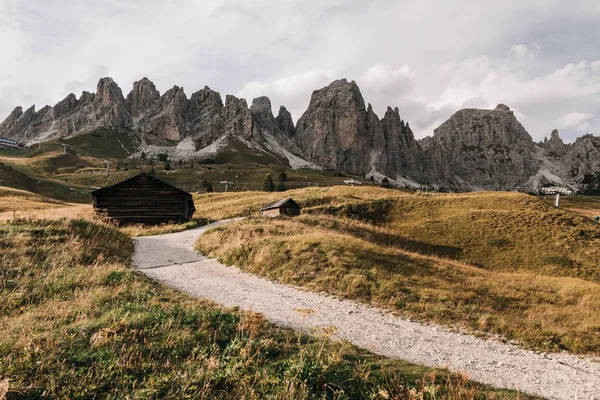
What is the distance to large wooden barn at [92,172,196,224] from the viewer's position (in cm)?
3753

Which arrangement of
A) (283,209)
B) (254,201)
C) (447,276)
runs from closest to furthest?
(447,276), (283,209), (254,201)

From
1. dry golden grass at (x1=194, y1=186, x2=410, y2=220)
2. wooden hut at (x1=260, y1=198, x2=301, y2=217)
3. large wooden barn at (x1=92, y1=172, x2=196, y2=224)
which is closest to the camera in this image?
large wooden barn at (x1=92, y1=172, x2=196, y2=224)

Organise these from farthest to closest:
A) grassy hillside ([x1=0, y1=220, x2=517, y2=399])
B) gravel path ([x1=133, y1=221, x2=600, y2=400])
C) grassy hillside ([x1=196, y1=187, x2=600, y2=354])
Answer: grassy hillside ([x1=196, y1=187, x2=600, y2=354]) → gravel path ([x1=133, y1=221, x2=600, y2=400]) → grassy hillside ([x1=0, y1=220, x2=517, y2=399])

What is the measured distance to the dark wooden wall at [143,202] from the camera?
37594 millimetres

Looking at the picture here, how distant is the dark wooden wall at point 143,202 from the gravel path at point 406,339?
26677 mm

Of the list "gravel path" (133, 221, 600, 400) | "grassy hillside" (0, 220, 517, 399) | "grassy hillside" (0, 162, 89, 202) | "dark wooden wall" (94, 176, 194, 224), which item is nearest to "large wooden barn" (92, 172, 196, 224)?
"dark wooden wall" (94, 176, 194, 224)

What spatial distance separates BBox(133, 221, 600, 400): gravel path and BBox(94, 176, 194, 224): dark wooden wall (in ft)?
87.5

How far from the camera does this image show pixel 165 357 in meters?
5.97

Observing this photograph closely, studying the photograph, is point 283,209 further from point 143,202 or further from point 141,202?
point 141,202

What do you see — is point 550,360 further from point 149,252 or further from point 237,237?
point 149,252

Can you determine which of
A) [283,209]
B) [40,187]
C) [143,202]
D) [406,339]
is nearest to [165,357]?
[406,339]

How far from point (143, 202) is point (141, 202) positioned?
0.21 m

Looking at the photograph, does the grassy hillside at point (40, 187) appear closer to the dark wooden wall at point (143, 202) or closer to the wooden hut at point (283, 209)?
the dark wooden wall at point (143, 202)

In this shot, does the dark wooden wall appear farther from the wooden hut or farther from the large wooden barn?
the wooden hut
